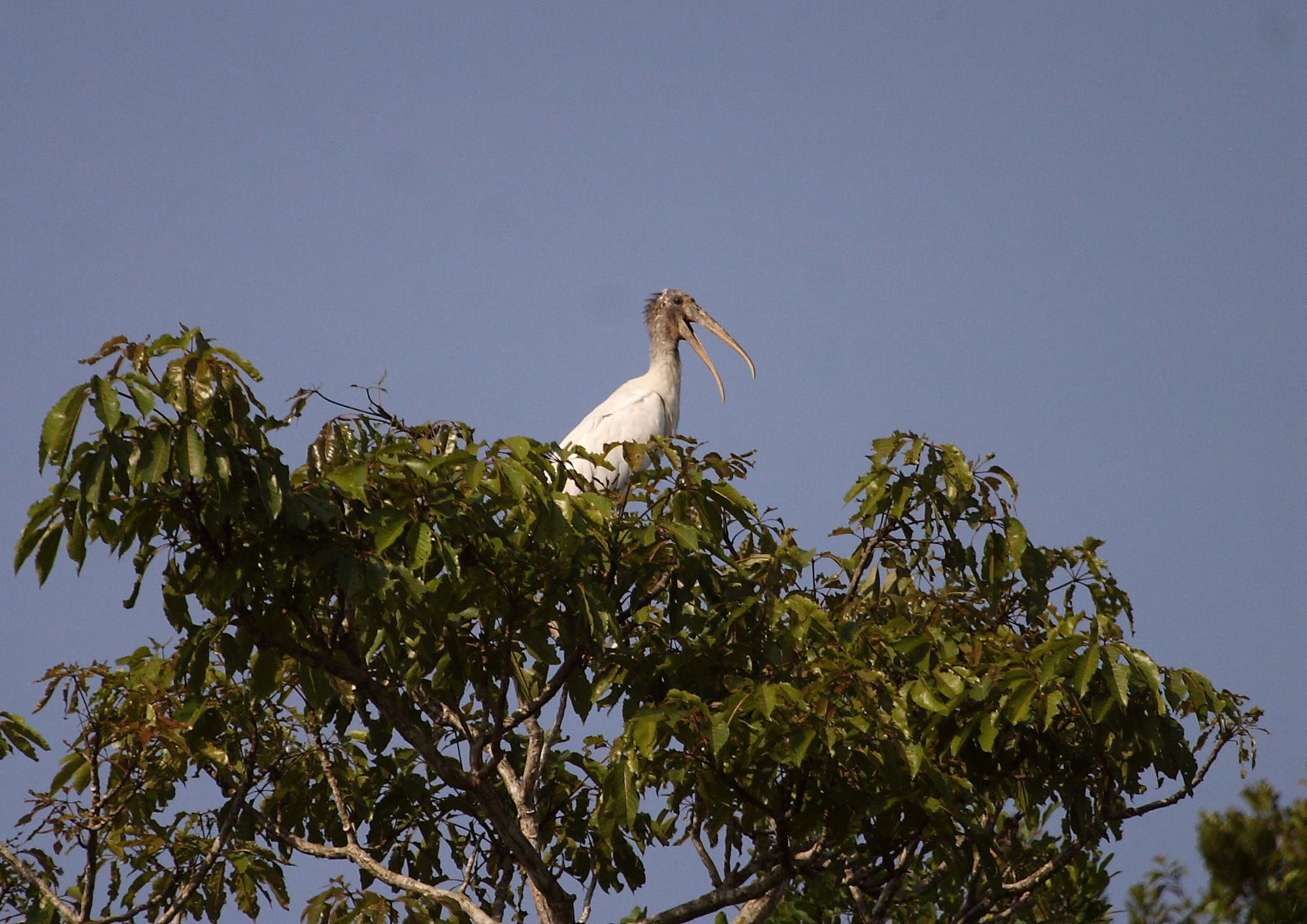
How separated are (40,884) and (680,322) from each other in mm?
8605

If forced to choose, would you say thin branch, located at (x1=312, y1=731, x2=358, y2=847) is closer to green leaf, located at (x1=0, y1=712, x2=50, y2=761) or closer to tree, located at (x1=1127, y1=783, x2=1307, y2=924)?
green leaf, located at (x1=0, y1=712, x2=50, y2=761)

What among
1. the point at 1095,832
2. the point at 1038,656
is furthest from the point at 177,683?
the point at 1095,832

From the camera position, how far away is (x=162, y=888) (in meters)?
7.45

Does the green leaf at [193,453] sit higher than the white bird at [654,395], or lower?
lower

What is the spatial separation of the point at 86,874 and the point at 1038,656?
375cm

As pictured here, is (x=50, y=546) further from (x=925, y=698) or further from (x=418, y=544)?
(x=925, y=698)

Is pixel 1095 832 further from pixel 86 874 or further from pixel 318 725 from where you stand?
pixel 86 874

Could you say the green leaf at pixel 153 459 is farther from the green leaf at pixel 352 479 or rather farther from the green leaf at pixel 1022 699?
the green leaf at pixel 1022 699

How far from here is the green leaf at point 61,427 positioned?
4754 mm

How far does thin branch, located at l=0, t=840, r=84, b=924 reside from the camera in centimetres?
667

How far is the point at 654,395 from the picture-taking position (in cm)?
1282

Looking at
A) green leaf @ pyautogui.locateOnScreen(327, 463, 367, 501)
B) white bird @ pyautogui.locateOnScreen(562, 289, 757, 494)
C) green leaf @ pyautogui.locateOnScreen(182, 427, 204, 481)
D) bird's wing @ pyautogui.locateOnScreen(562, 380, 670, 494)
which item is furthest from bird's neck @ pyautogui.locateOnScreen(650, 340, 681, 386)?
green leaf @ pyautogui.locateOnScreen(182, 427, 204, 481)

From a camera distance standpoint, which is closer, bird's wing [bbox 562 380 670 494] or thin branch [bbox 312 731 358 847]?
thin branch [bbox 312 731 358 847]

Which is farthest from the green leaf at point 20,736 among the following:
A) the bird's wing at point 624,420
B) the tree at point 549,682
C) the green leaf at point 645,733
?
the bird's wing at point 624,420
